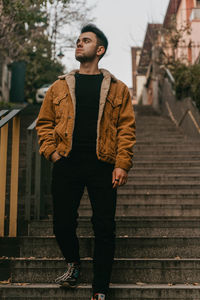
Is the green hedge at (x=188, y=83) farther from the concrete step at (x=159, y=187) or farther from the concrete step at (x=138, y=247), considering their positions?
the concrete step at (x=138, y=247)

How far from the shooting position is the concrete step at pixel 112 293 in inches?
118

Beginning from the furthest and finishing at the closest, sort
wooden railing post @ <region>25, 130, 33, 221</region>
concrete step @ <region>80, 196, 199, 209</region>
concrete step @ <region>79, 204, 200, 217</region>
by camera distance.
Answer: concrete step @ <region>80, 196, 199, 209</region> < concrete step @ <region>79, 204, 200, 217</region> < wooden railing post @ <region>25, 130, 33, 221</region>

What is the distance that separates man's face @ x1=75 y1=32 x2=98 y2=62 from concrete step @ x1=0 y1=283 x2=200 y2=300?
→ 1587 mm

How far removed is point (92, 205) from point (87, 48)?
1.07 m

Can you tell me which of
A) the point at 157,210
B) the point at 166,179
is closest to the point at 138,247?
the point at 157,210

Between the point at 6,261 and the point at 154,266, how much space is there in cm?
120

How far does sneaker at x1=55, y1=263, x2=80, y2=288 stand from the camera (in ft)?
9.86

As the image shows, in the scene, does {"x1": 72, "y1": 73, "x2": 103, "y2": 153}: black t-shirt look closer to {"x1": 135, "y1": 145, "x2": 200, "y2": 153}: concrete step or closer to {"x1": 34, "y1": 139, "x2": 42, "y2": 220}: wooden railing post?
{"x1": 34, "y1": 139, "x2": 42, "y2": 220}: wooden railing post

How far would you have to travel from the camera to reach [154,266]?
10.7 ft

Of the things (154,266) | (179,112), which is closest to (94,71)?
(154,266)

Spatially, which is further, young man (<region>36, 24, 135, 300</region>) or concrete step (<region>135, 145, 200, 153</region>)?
concrete step (<region>135, 145, 200, 153</region>)

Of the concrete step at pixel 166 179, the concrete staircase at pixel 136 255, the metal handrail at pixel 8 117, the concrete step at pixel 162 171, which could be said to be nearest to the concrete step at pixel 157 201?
the concrete staircase at pixel 136 255

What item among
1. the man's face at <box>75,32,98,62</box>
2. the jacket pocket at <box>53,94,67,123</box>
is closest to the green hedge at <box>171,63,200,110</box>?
the man's face at <box>75,32,98,62</box>

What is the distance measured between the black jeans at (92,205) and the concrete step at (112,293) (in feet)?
0.83
